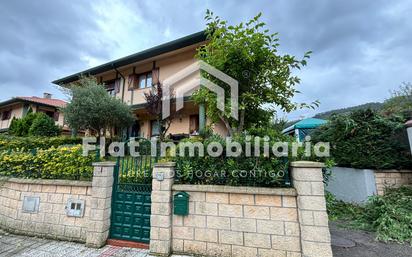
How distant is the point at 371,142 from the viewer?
191 inches

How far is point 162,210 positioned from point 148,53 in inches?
370

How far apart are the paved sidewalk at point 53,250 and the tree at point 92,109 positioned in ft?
21.4

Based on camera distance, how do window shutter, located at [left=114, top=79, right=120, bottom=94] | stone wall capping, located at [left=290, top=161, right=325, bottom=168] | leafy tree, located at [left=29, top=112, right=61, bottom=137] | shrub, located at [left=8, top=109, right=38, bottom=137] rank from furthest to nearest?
1. shrub, located at [left=8, top=109, right=38, bottom=137]
2. window shutter, located at [left=114, top=79, right=120, bottom=94]
3. leafy tree, located at [left=29, top=112, right=61, bottom=137]
4. stone wall capping, located at [left=290, top=161, right=325, bottom=168]

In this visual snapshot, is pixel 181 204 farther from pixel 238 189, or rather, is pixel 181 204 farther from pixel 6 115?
pixel 6 115

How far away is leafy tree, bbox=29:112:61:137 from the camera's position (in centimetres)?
1178

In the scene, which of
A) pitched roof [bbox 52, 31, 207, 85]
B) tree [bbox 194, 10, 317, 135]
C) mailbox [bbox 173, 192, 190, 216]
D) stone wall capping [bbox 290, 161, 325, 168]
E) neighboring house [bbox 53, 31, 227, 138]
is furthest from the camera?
neighboring house [bbox 53, 31, 227, 138]

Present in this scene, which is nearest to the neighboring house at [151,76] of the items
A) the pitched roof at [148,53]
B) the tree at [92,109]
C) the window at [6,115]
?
the pitched roof at [148,53]

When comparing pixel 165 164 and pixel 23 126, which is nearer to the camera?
pixel 165 164

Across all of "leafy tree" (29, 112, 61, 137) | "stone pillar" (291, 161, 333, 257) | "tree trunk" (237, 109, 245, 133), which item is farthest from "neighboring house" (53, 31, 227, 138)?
"stone pillar" (291, 161, 333, 257)

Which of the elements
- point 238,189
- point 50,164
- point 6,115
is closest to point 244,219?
point 238,189

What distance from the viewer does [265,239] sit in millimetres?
2730

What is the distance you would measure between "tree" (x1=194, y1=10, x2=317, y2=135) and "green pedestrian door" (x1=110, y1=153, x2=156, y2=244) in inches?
93.5

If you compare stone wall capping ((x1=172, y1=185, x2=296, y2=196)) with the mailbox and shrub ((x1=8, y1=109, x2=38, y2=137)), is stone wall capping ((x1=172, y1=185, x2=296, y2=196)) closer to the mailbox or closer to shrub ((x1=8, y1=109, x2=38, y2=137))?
the mailbox

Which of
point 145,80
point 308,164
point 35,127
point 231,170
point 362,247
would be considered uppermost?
point 145,80
